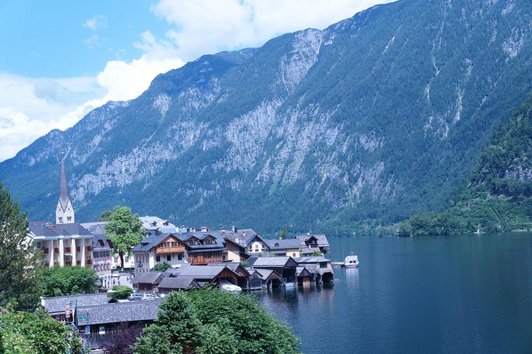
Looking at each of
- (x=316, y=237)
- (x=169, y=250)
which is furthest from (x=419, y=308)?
(x=316, y=237)

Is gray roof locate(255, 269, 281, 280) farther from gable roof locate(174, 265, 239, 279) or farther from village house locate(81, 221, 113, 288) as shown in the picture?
village house locate(81, 221, 113, 288)

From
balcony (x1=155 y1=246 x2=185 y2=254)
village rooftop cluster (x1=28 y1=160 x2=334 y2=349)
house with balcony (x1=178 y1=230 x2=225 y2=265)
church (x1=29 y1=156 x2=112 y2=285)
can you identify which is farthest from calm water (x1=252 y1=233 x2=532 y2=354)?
church (x1=29 y1=156 x2=112 y2=285)

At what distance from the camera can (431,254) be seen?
156 m

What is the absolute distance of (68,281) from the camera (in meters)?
80.4

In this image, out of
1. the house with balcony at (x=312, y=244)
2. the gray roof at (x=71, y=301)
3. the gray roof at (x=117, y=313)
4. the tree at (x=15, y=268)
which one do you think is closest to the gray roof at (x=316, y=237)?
the house with balcony at (x=312, y=244)

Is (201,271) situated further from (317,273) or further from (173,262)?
(317,273)

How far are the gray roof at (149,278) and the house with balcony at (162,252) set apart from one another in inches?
451

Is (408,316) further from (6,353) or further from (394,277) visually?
(6,353)

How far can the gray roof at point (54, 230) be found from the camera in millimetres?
96125

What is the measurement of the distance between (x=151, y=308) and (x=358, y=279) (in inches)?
2508

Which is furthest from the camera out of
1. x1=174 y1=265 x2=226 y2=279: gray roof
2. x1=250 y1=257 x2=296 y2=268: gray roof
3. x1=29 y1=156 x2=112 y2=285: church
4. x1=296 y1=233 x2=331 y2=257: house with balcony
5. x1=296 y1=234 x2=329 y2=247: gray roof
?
x1=296 y1=234 x2=329 y2=247: gray roof

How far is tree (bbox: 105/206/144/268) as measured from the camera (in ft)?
408

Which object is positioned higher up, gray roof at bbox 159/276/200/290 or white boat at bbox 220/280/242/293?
gray roof at bbox 159/276/200/290

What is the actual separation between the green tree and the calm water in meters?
22.1
